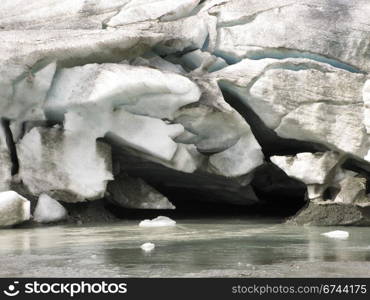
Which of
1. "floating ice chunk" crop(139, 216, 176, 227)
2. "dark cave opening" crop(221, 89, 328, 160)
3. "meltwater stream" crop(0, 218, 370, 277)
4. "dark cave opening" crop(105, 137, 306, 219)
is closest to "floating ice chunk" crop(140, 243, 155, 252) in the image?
"meltwater stream" crop(0, 218, 370, 277)

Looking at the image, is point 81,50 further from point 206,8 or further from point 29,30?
point 206,8

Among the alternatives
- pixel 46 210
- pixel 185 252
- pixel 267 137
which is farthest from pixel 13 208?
pixel 267 137

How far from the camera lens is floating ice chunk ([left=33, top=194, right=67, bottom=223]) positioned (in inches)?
372

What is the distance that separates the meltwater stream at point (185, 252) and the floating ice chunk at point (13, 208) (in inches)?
8.5

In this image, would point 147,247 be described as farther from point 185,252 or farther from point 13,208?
point 13,208

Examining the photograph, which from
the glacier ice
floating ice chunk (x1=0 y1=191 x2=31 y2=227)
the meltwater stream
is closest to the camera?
the meltwater stream

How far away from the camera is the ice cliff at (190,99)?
30.8 feet

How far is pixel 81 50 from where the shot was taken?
948 cm

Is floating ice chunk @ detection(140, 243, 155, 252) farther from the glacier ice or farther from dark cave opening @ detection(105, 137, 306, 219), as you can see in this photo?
dark cave opening @ detection(105, 137, 306, 219)

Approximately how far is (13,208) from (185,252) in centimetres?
339

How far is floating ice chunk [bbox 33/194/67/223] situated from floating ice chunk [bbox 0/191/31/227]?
1.27 ft

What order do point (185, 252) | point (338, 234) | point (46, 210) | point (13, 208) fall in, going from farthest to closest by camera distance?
1. point (46, 210)
2. point (13, 208)
3. point (338, 234)
4. point (185, 252)

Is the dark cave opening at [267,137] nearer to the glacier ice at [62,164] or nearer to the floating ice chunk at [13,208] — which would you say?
the glacier ice at [62,164]

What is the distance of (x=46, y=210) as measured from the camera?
9.48 meters
